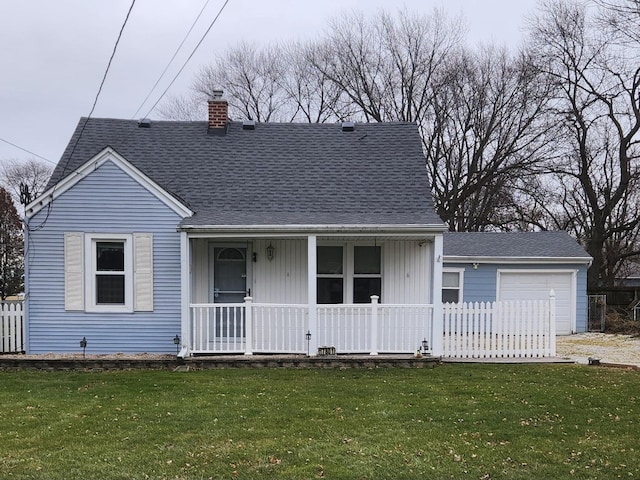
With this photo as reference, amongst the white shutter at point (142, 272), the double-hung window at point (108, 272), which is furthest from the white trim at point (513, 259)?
the double-hung window at point (108, 272)

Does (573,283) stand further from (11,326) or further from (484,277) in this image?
(11,326)

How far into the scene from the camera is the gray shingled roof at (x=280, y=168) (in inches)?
424

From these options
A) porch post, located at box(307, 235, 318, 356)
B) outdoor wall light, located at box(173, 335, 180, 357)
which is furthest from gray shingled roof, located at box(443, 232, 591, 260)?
outdoor wall light, located at box(173, 335, 180, 357)

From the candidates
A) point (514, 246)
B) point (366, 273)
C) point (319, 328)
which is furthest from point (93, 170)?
point (514, 246)

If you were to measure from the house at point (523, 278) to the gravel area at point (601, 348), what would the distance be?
3.27 ft

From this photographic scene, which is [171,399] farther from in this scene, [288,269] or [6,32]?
[6,32]

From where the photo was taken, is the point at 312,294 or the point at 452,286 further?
the point at 452,286

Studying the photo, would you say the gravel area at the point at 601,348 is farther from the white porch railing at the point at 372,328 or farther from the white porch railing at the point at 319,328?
the white porch railing at the point at 319,328

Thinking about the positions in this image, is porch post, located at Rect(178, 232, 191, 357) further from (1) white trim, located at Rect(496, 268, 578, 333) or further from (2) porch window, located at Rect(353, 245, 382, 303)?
(1) white trim, located at Rect(496, 268, 578, 333)

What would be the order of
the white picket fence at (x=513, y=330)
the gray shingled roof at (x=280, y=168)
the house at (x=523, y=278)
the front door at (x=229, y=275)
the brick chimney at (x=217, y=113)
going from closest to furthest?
the white picket fence at (x=513, y=330)
the gray shingled roof at (x=280, y=168)
the front door at (x=229, y=275)
the brick chimney at (x=217, y=113)
the house at (x=523, y=278)

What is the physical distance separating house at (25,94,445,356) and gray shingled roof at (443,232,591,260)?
21.2 ft

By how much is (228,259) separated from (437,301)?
14.4 feet

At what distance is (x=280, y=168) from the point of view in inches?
471

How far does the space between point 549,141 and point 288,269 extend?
20274 millimetres
